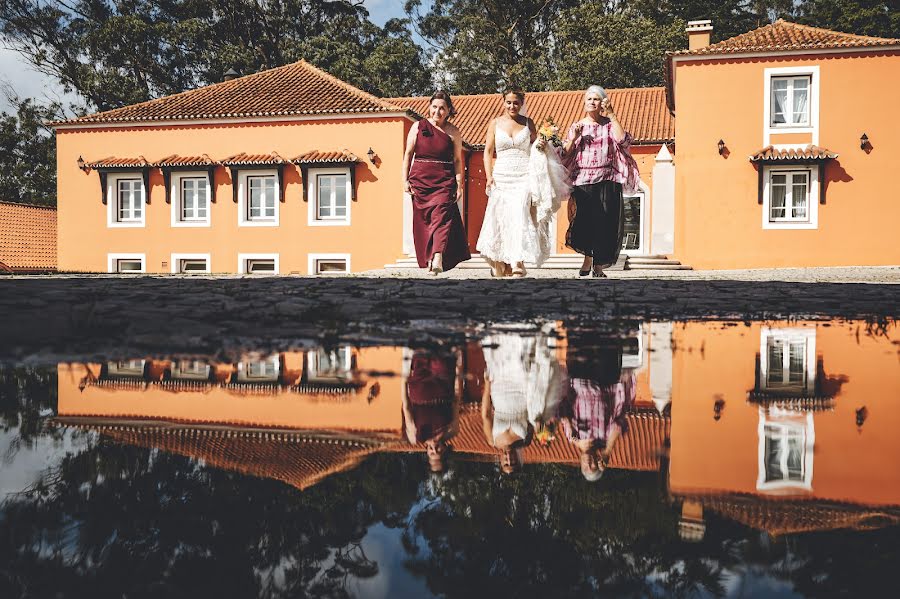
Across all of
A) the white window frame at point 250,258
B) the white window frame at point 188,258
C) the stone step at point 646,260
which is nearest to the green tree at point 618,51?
the stone step at point 646,260

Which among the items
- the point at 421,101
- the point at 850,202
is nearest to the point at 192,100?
Result: the point at 421,101

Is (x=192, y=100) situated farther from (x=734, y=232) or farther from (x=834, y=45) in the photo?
(x=834, y=45)

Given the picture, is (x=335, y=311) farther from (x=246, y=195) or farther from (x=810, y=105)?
(x=246, y=195)

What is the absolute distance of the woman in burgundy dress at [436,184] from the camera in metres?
11.1

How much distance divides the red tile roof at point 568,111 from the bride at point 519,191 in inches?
590

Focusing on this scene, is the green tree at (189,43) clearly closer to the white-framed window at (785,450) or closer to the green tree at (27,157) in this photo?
the green tree at (27,157)

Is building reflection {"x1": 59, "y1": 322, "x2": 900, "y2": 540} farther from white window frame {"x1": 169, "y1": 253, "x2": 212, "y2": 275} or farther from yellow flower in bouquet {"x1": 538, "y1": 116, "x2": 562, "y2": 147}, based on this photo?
white window frame {"x1": 169, "y1": 253, "x2": 212, "y2": 275}

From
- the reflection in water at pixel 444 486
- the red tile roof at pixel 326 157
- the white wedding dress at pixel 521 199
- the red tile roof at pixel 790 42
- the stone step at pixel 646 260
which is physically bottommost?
the reflection in water at pixel 444 486

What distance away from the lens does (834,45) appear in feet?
70.4

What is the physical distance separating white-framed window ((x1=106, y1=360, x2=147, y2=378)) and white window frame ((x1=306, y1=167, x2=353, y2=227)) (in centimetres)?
2197

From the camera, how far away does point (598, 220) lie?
1141cm

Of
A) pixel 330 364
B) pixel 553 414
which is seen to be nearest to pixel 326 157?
pixel 330 364

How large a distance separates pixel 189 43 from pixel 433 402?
1583 inches

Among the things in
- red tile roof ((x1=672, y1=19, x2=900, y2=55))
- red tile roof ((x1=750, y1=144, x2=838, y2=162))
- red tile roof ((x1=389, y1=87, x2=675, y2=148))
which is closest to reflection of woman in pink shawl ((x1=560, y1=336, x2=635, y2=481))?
red tile roof ((x1=750, y1=144, x2=838, y2=162))
